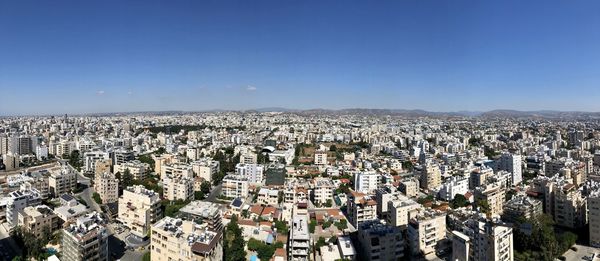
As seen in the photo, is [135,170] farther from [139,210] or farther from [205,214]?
[205,214]

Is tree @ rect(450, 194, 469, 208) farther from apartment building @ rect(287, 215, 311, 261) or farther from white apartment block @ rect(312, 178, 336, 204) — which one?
apartment building @ rect(287, 215, 311, 261)

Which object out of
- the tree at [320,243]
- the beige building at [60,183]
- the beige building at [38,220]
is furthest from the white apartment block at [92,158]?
the tree at [320,243]

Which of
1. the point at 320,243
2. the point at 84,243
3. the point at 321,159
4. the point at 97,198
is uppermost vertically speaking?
the point at 321,159

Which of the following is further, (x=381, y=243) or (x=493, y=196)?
(x=493, y=196)

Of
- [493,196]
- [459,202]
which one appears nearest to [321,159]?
[459,202]

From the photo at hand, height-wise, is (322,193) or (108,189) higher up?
(108,189)

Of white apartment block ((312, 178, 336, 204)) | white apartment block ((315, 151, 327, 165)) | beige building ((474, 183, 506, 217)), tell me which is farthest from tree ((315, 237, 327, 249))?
white apartment block ((315, 151, 327, 165))

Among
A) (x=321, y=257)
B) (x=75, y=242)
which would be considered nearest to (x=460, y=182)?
(x=321, y=257)
